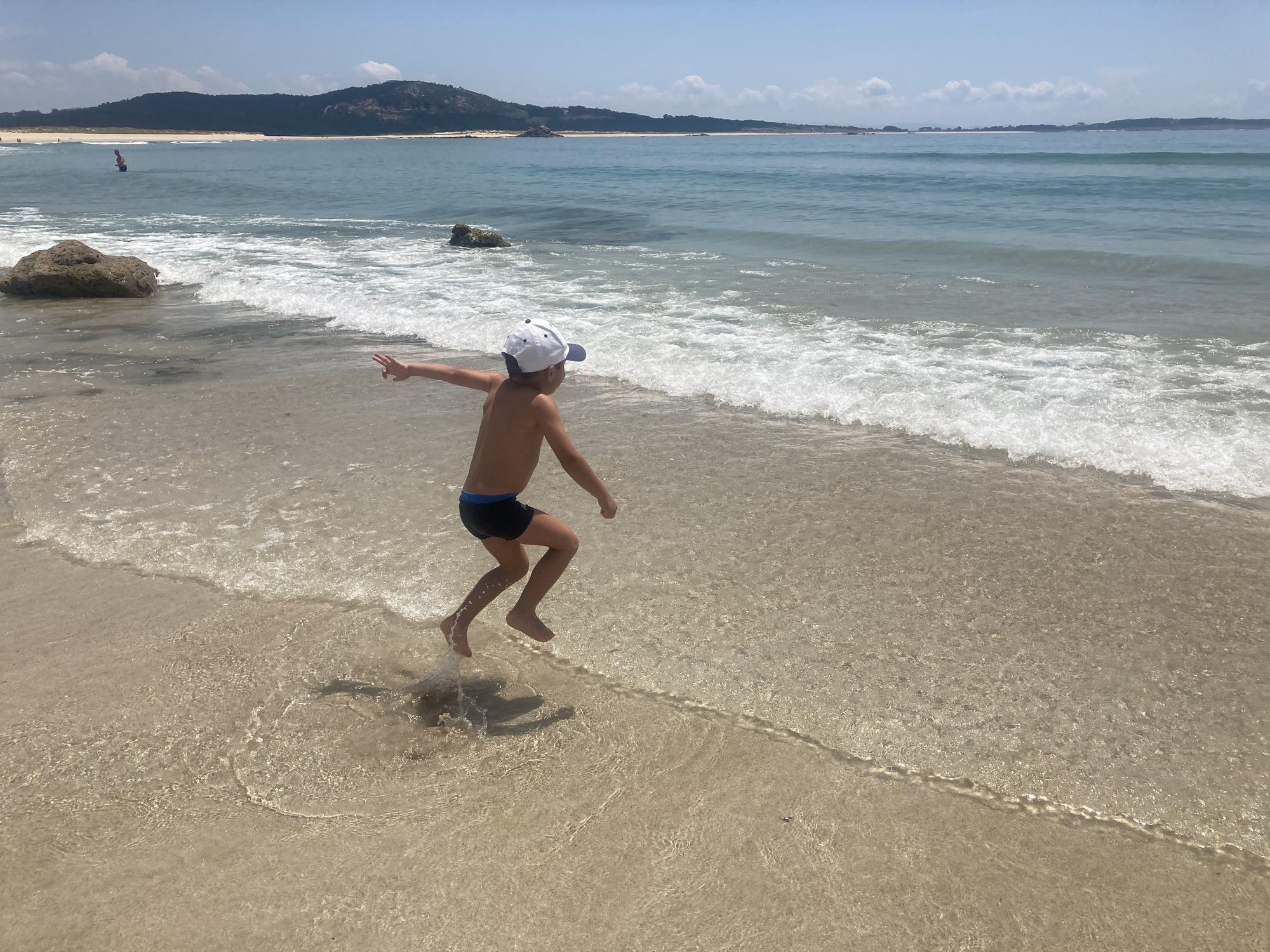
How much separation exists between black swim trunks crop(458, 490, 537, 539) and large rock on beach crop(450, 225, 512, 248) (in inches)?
593

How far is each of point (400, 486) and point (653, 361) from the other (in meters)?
3.61

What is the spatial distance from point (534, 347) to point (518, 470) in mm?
487

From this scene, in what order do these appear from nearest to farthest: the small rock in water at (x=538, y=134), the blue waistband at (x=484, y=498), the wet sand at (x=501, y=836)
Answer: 1. the wet sand at (x=501, y=836)
2. the blue waistband at (x=484, y=498)
3. the small rock in water at (x=538, y=134)

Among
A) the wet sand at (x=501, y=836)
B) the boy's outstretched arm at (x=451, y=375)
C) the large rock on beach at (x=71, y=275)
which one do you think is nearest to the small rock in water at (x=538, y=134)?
the large rock on beach at (x=71, y=275)

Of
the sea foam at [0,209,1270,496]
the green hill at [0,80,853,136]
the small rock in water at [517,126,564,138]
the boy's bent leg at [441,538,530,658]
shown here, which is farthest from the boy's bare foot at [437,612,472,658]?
the green hill at [0,80,853,136]

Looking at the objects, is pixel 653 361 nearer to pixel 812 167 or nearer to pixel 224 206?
pixel 224 206

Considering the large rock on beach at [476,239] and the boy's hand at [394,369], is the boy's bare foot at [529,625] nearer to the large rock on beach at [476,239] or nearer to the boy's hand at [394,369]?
the boy's hand at [394,369]

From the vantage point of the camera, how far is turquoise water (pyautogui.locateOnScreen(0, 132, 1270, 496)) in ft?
22.8

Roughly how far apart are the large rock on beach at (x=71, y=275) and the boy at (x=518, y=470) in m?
10.6

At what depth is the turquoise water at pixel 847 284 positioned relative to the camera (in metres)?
6.96

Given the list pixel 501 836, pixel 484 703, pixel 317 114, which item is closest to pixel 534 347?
pixel 484 703

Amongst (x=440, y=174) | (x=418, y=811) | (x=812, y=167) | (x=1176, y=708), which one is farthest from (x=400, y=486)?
(x=812, y=167)

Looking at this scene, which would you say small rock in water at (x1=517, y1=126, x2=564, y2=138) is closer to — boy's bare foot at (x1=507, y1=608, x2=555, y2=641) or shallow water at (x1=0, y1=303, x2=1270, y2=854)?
shallow water at (x1=0, y1=303, x2=1270, y2=854)

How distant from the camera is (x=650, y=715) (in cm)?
336
